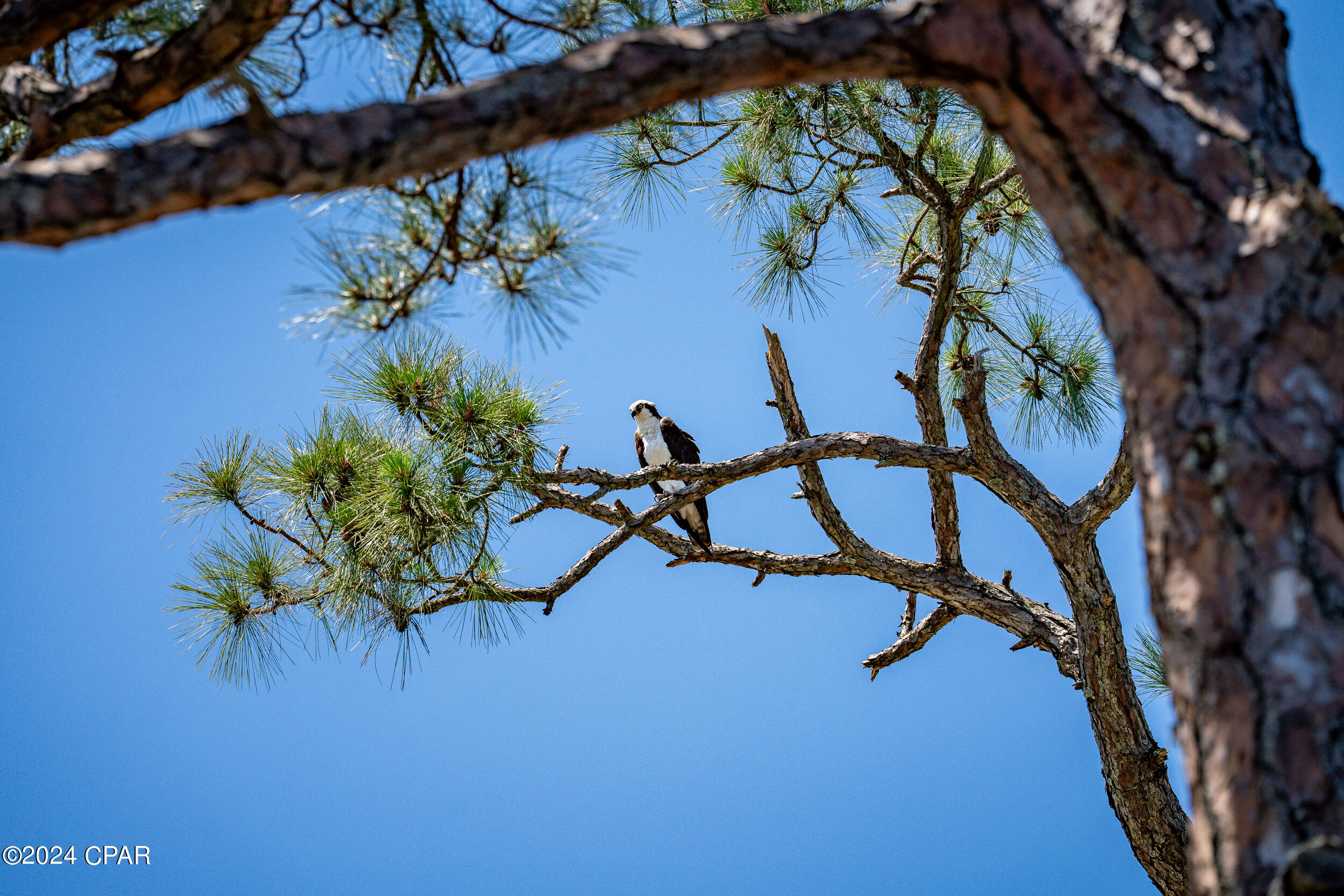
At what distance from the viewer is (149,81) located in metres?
1.04

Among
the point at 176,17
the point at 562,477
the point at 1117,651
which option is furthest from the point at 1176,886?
the point at 176,17

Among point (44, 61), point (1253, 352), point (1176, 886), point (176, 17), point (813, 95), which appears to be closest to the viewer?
point (1253, 352)

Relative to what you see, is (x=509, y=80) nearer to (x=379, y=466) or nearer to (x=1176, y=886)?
(x=379, y=466)

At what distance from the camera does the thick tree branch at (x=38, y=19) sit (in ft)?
3.11

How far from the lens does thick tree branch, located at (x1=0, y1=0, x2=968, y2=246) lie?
2.54 feet

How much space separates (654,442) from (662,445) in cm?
6

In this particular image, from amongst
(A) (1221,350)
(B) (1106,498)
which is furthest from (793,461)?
(A) (1221,350)

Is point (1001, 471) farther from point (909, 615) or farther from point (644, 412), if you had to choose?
point (644, 412)

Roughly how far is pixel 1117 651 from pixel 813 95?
1.54 metres

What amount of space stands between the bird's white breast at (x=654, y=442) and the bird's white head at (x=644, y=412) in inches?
0.4

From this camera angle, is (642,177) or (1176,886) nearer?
(1176,886)

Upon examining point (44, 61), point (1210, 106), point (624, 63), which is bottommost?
point (1210, 106)

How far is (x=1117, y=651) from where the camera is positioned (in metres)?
2.04

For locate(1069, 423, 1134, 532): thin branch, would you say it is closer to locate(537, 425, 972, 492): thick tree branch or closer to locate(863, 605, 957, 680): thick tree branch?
locate(537, 425, 972, 492): thick tree branch
